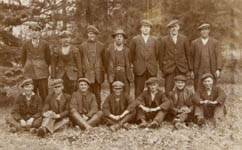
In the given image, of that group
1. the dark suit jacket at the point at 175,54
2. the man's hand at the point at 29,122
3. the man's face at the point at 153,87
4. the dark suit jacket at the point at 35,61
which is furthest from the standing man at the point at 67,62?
the dark suit jacket at the point at 175,54

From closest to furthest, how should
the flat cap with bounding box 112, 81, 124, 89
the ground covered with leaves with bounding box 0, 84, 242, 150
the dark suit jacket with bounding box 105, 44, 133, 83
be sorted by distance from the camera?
the ground covered with leaves with bounding box 0, 84, 242, 150, the flat cap with bounding box 112, 81, 124, 89, the dark suit jacket with bounding box 105, 44, 133, 83

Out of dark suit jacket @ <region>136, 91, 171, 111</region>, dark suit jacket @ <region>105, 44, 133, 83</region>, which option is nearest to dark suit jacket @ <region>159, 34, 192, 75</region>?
dark suit jacket @ <region>136, 91, 171, 111</region>

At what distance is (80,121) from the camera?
204 inches

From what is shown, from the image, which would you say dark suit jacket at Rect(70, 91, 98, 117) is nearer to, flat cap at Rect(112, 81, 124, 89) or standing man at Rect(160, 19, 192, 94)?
flat cap at Rect(112, 81, 124, 89)

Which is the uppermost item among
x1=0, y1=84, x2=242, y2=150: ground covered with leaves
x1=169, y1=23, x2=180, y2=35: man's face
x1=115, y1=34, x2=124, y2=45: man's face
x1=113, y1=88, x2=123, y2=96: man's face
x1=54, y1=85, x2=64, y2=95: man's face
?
x1=169, y1=23, x2=180, y2=35: man's face

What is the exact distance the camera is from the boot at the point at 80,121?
5.14m

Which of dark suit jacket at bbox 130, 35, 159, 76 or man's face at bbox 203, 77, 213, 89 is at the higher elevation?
dark suit jacket at bbox 130, 35, 159, 76

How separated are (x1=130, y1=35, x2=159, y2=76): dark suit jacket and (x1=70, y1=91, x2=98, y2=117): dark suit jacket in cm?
113

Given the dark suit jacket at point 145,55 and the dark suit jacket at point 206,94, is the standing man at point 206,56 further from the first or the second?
the dark suit jacket at point 145,55

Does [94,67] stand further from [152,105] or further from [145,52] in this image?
[152,105]

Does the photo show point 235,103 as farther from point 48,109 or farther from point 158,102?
point 48,109

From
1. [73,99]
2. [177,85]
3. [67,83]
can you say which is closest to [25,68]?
[67,83]

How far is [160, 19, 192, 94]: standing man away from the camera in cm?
583

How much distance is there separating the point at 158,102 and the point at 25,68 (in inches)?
111
